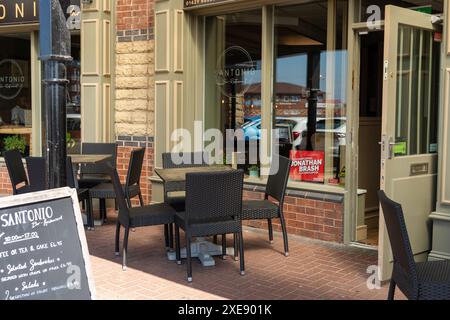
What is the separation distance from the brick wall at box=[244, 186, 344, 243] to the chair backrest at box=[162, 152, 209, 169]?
42.5 inches

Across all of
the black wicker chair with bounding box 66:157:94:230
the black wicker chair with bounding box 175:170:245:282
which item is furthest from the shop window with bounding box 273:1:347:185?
the black wicker chair with bounding box 66:157:94:230

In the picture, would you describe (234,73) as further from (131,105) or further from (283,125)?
(131,105)

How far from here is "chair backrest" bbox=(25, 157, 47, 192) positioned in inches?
258

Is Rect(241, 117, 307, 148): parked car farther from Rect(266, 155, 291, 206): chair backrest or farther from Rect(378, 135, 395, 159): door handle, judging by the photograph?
Rect(378, 135, 395, 159): door handle

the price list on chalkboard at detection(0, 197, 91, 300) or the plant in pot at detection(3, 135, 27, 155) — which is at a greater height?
the plant in pot at detection(3, 135, 27, 155)

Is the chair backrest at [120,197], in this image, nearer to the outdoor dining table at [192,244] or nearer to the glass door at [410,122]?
the outdoor dining table at [192,244]

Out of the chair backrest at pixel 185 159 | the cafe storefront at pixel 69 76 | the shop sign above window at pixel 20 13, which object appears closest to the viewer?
the chair backrest at pixel 185 159

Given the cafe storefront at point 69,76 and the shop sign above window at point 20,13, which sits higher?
the shop sign above window at point 20,13

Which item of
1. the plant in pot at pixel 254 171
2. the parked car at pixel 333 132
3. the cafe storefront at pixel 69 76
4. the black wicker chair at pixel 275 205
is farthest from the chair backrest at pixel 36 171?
the parked car at pixel 333 132

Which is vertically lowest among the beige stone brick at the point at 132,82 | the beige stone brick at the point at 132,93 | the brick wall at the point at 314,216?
the brick wall at the point at 314,216

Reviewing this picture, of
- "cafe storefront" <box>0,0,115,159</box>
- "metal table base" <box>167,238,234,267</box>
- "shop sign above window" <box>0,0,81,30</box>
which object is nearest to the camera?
"metal table base" <box>167,238,234,267</box>

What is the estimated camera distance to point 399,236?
3352 mm

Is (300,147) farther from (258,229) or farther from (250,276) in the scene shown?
(250,276)

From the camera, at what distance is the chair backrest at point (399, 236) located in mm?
3283
